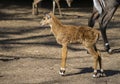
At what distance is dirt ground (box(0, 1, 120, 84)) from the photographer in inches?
271

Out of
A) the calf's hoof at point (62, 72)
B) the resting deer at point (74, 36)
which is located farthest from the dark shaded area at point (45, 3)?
the calf's hoof at point (62, 72)

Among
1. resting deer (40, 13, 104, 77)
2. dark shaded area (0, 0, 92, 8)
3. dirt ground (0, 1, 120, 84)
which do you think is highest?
resting deer (40, 13, 104, 77)

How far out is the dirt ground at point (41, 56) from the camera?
6883 mm

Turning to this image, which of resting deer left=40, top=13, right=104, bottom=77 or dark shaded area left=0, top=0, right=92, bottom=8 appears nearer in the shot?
resting deer left=40, top=13, right=104, bottom=77

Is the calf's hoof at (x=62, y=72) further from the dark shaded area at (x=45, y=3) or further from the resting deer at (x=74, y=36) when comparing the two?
the dark shaded area at (x=45, y=3)

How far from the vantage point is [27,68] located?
24.4 feet

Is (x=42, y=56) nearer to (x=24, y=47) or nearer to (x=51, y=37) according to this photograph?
(x=24, y=47)

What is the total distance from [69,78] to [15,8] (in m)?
7.10

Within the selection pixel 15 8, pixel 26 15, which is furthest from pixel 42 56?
pixel 15 8

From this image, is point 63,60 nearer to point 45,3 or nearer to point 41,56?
point 41,56

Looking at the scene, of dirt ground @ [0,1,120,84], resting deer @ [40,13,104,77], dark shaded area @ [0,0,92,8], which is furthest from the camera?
dark shaded area @ [0,0,92,8]

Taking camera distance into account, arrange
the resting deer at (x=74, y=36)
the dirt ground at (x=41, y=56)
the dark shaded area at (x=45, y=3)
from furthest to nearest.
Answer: the dark shaded area at (x=45, y=3) < the dirt ground at (x=41, y=56) < the resting deer at (x=74, y=36)

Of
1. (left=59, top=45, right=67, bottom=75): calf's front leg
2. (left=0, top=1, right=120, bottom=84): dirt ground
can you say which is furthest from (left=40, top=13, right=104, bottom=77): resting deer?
(left=0, top=1, right=120, bottom=84): dirt ground

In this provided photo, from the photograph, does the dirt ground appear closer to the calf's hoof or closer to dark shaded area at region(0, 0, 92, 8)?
the calf's hoof
